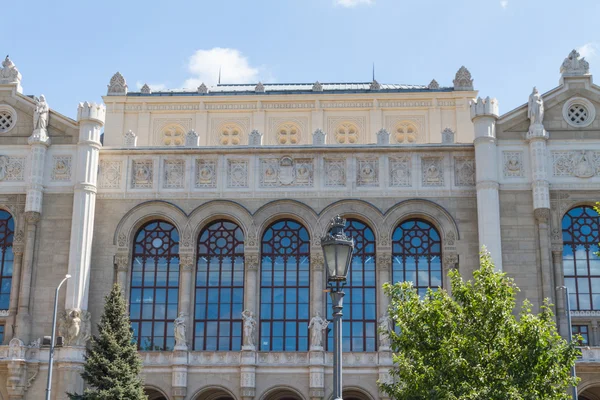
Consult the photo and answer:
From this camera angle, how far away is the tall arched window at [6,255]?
1890 inches

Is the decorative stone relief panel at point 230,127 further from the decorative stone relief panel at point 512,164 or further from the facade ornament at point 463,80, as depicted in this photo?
the decorative stone relief panel at point 512,164

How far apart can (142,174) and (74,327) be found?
30.7ft

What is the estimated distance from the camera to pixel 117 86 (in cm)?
6281

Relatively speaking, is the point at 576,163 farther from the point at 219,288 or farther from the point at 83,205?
the point at 83,205

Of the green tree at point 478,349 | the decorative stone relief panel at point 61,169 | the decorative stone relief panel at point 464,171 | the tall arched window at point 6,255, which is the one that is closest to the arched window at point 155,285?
the decorative stone relief panel at point 61,169

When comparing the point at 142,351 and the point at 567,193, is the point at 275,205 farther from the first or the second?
the point at 567,193

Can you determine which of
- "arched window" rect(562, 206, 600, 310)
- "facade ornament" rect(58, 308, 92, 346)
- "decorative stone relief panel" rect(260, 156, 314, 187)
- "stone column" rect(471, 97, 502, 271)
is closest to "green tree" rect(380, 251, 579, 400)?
"stone column" rect(471, 97, 502, 271)

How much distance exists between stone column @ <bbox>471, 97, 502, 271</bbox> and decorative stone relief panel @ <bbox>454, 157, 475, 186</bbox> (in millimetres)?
771

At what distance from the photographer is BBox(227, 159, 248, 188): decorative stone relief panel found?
4916cm

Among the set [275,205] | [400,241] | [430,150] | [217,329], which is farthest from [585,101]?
[217,329]

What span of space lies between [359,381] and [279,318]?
5.52 metres

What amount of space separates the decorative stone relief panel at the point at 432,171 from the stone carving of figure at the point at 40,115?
21285 millimetres

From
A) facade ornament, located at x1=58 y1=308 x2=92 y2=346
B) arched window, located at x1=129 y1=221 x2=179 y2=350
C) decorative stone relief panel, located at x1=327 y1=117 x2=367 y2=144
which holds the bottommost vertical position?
facade ornament, located at x1=58 y1=308 x2=92 y2=346

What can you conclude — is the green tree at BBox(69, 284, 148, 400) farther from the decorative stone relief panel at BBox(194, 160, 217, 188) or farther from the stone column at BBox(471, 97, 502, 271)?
the stone column at BBox(471, 97, 502, 271)
